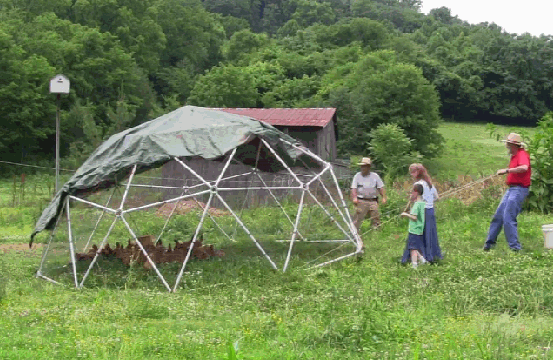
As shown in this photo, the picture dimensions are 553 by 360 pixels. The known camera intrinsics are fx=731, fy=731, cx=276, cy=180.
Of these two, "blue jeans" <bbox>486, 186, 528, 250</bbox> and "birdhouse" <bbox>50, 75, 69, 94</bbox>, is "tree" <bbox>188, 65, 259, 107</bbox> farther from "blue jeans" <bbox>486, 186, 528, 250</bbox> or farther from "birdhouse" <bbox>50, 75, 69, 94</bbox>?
"blue jeans" <bbox>486, 186, 528, 250</bbox>

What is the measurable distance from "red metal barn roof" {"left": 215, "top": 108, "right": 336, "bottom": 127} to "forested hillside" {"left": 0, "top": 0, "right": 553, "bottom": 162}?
663cm

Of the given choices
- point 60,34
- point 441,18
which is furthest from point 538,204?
A: point 441,18

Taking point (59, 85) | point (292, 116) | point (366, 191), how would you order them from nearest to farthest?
point (366, 191) → point (59, 85) → point (292, 116)

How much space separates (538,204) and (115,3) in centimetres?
4551

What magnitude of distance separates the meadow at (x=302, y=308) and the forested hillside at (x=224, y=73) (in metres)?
23.1

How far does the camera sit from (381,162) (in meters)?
39.4

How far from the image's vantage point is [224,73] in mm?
51188

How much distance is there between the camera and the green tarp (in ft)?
33.5

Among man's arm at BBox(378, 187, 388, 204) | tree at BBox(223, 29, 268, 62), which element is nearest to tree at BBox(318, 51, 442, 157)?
tree at BBox(223, 29, 268, 62)

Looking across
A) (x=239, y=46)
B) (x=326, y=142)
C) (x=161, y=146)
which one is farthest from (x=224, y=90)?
(x=161, y=146)

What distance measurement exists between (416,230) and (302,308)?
324 centimetres

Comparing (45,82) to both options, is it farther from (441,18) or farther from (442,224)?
(441,18)

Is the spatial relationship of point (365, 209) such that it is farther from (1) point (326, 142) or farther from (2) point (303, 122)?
(1) point (326, 142)

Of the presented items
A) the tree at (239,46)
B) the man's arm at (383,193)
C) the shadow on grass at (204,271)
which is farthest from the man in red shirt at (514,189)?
the tree at (239,46)
